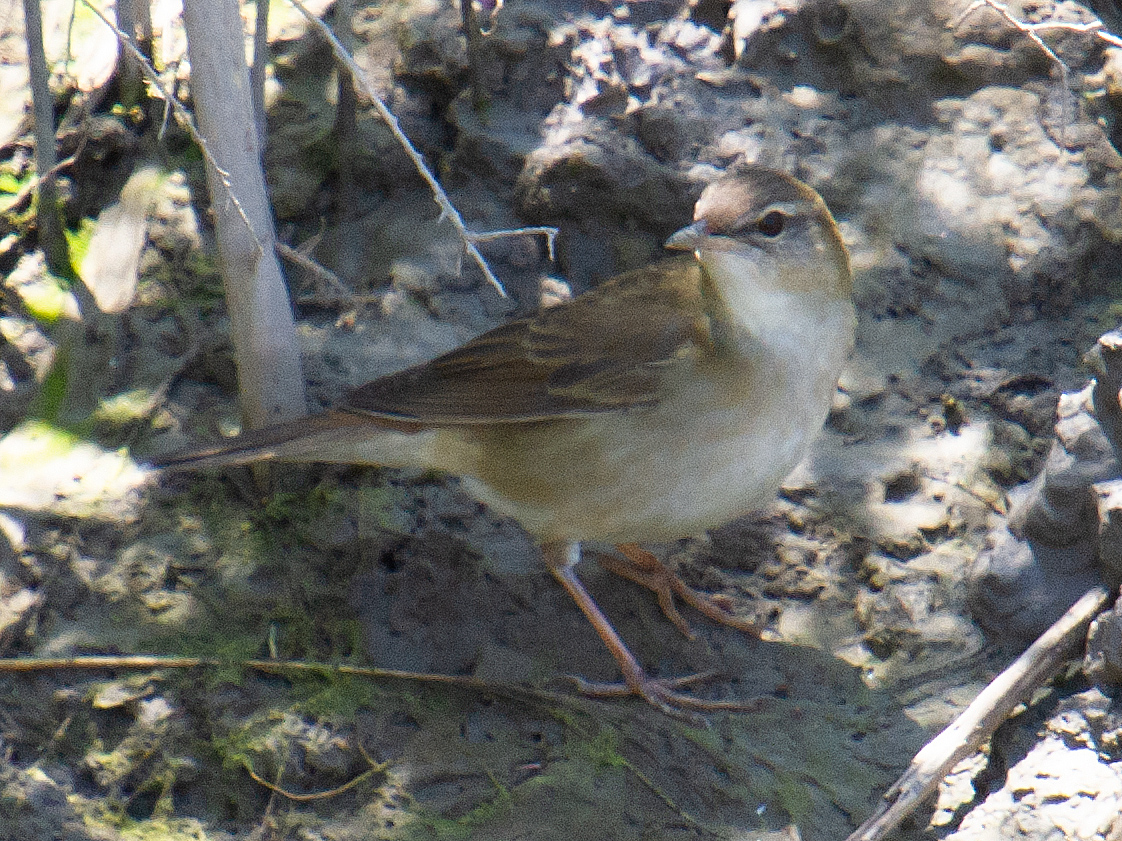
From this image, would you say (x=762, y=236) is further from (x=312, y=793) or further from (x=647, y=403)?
(x=312, y=793)

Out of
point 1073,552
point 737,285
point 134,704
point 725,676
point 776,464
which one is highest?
point 737,285

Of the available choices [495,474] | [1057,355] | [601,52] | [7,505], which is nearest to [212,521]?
[7,505]

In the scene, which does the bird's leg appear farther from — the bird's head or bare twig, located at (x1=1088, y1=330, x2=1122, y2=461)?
bare twig, located at (x1=1088, y1=330, x2=1122, y2=461)

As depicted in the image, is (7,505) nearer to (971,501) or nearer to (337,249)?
(337,249)

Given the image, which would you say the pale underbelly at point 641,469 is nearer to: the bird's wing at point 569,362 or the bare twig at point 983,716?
the bird's wing at point 569,362

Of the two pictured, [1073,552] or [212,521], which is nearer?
[1073,552]

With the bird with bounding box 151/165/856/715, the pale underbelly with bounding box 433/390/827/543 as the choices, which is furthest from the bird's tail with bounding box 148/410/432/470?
the pale underbelly with bounding box 433/390/827/543
